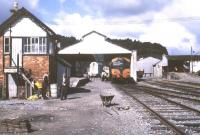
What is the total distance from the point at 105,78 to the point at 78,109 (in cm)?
4074

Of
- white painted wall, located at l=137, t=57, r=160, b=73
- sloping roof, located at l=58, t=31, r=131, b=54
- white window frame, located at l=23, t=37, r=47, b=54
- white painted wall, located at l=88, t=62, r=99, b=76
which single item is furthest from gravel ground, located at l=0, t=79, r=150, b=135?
white painted wall, located at l=137, t=57, r=160, b=73

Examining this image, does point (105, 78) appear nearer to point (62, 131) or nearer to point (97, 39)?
point (97, 39)

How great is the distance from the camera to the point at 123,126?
15094 mm

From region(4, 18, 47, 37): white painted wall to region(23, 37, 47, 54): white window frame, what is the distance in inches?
11.7

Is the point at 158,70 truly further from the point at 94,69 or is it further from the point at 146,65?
the point at 94,69

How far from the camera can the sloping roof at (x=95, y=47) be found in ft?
222

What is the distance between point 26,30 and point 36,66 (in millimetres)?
2522

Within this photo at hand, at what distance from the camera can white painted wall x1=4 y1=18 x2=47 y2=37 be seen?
30953mm

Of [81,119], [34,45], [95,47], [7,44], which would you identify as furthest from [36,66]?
[95,47]

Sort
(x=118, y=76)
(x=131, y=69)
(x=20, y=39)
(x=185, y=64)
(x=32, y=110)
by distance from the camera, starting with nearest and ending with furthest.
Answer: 1. (x=32, y=110)
2. (x=20, y=39)
3. (x=118, y=76)
4. (x=131, y=69)
5. (x=185, y=64)

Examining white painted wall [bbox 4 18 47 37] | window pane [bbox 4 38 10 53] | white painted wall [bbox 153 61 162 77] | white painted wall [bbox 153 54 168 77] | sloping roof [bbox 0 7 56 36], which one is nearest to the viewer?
sloping roof [bbox 0 7 56 36]

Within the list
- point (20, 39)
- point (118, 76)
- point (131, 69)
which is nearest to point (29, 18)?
point (20, 39)

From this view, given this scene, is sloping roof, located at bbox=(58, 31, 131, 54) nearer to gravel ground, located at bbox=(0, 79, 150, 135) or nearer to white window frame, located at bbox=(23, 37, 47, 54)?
white window frame, located at bbox=(23, 37, 47, 54)

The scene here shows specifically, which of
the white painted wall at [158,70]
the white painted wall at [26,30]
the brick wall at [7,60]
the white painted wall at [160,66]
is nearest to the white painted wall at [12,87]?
the brick wall at [7,60]
